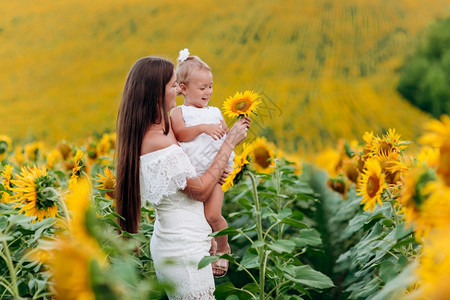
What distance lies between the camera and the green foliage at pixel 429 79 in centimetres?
1758

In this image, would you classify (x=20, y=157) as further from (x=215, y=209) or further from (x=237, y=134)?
(x=237, y=134)

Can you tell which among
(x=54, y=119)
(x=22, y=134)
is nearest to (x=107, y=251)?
(x=22, y=134)

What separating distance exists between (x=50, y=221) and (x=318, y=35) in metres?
19.6

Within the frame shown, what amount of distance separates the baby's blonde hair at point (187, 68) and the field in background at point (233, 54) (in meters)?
8.78

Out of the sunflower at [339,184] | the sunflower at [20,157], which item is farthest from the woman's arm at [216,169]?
the sunflower at [20,157]

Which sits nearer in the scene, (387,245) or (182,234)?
(387,245)

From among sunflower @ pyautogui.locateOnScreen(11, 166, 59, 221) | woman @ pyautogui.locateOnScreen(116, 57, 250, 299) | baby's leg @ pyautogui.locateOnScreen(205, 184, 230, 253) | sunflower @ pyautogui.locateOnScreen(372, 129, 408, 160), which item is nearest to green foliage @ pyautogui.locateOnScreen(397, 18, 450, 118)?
sunflower @ pyautogui.locateOnScreen(372, 129, 408, 160)

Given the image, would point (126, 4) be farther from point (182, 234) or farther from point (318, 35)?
point (182, 234)

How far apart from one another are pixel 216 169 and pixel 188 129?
22cm

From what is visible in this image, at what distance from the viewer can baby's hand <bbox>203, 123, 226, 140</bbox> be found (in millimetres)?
1947

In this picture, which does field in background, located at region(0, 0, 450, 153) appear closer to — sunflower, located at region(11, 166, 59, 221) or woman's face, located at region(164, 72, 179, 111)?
woman's face, located at region(164, 72, 179, 111)

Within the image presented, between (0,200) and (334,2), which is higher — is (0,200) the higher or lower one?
the lower one

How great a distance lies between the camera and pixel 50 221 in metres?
1.51

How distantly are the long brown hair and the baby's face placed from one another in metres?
0.14
